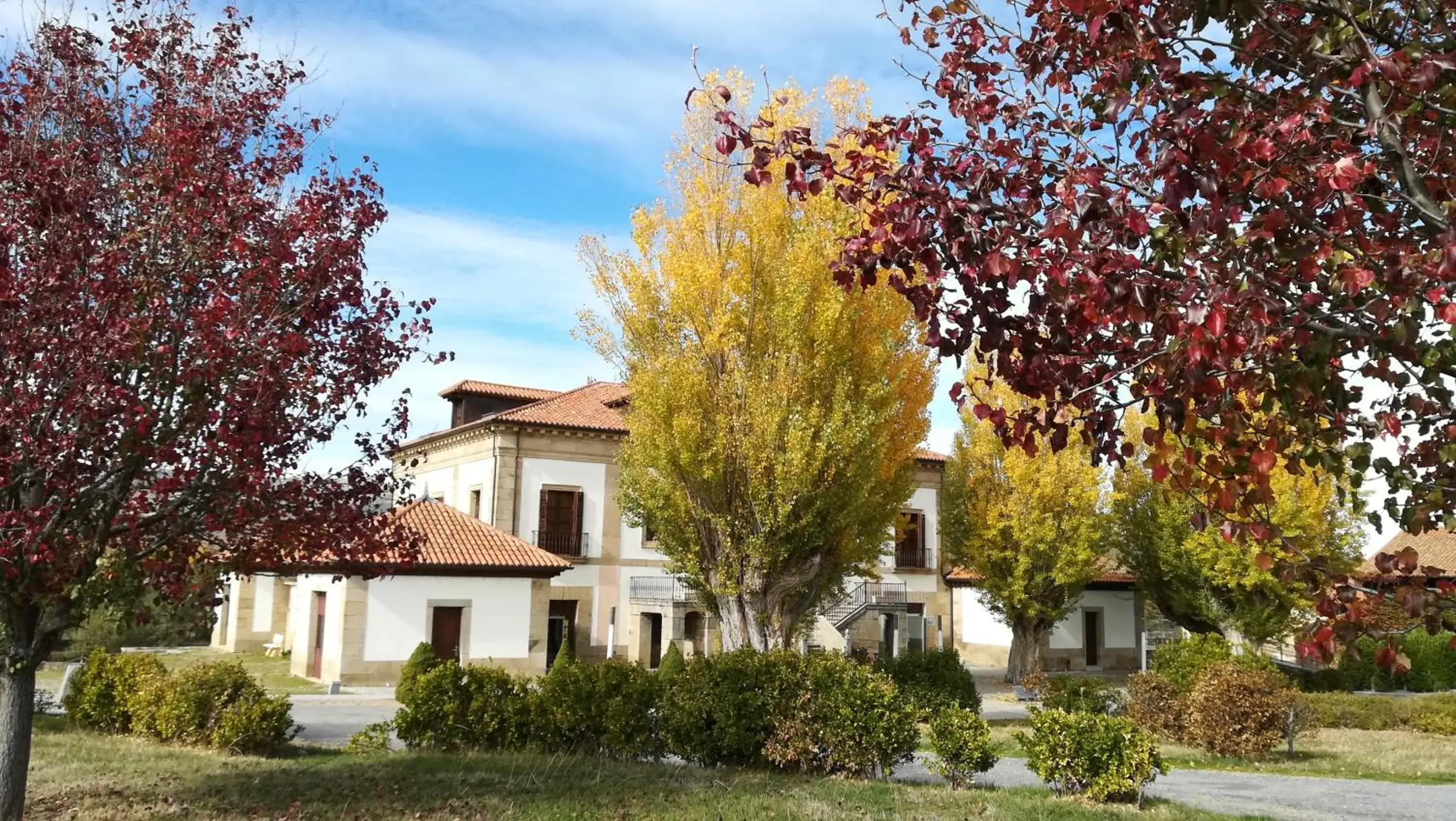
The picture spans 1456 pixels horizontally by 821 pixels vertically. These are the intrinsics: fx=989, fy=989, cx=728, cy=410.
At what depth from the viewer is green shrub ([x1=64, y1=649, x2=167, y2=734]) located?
14633 millimetres

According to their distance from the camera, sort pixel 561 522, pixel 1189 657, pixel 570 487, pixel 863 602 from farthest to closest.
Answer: pixel 863 602 → pixel 570 487 → pixel 561 522 → pixel 1189 657

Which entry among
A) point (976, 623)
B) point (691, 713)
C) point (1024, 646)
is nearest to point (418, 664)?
point (691, 713)

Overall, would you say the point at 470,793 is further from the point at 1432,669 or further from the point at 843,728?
the point at 1432,669

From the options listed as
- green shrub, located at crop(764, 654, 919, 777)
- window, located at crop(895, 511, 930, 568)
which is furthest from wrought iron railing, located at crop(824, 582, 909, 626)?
green shrub, located at crop(764, 654, 919, 777)

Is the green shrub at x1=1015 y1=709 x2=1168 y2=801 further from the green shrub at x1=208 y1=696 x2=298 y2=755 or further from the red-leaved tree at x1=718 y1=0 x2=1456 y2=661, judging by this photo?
the green shrub at x1=208 y1=696 x2=298 y2=755

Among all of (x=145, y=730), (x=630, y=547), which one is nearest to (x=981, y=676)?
(x=630, y=547)

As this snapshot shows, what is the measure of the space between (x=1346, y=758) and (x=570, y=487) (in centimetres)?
2139

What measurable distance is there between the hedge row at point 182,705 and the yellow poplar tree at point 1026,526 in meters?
20.1

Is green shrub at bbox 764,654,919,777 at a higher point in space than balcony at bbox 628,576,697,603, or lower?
lower

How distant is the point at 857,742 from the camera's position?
38.7 ft

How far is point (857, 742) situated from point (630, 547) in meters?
20.4

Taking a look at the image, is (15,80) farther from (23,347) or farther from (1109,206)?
(1109,206)

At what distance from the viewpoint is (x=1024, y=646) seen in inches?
1195

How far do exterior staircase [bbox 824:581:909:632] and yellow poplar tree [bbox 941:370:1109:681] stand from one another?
3.26m
